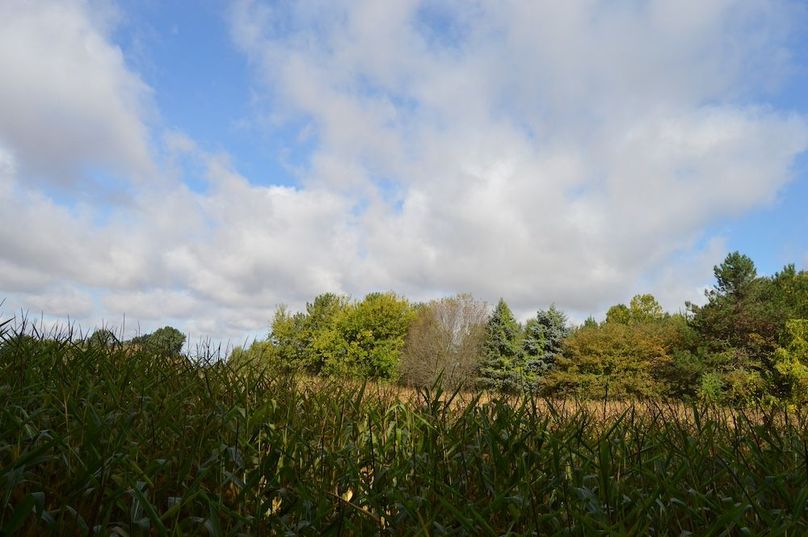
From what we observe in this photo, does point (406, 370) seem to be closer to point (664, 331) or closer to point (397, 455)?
point (664, 331)

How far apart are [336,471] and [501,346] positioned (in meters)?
36.1

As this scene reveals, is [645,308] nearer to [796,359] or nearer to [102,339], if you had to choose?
[796,359]

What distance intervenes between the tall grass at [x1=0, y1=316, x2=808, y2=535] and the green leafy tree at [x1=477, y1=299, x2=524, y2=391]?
33.2 m

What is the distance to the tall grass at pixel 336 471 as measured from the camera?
228 centimetres

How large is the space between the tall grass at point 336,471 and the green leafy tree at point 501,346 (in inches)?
1307

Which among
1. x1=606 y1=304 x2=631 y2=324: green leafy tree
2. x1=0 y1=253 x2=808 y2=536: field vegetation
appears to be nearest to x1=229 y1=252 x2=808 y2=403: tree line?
x1=0 y1=253 x2=808 y2=536: field vegetation

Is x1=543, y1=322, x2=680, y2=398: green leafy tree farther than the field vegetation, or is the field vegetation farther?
x1=543, y1=322, x2=680, y2=398: green leafy tree

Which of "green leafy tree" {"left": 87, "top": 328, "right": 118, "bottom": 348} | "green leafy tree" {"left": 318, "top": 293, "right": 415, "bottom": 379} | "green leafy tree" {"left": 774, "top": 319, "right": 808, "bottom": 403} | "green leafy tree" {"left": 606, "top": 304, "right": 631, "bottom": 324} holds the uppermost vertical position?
"green leafy tree" {"left": 606, "top": 304, "right": 631, "bottom": 324}

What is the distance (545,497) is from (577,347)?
3269 cm

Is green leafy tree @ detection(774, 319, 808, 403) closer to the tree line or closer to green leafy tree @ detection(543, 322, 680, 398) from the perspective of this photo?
the tree line

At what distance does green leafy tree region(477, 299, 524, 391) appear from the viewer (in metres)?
36.7

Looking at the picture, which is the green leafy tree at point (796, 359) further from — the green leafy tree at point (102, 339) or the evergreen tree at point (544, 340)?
the green leafy tree at point (102, 339)

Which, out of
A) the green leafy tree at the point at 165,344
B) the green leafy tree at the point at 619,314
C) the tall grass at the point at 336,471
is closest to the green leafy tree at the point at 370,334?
the green leafy tree at the point at 619,314

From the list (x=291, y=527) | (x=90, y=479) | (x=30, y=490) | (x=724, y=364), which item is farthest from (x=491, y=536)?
(x=724, y=364)
